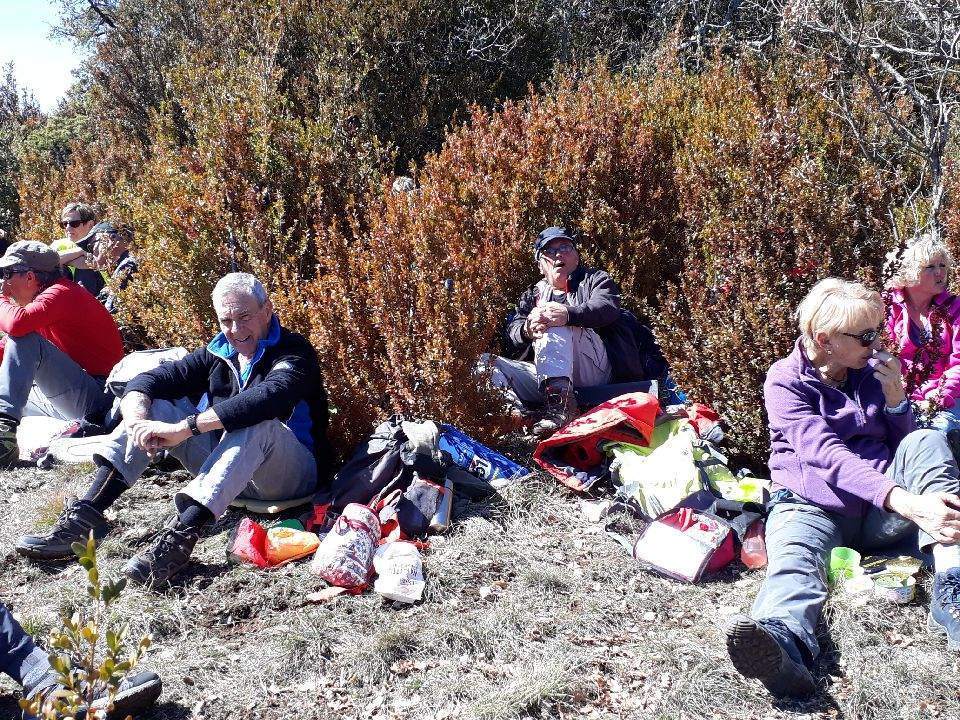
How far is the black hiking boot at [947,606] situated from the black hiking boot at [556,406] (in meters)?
2.19

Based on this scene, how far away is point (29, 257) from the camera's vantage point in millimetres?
4902

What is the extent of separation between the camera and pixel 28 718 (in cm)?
276

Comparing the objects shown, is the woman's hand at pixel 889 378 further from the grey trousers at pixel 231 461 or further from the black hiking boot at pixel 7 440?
the black hiking boot at pixel 7 440

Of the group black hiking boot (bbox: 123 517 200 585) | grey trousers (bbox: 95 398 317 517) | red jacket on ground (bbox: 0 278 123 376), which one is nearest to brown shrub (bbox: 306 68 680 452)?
grey trousers (bbox: 95 398 317 517)

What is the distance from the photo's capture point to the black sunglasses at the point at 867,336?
3.10 meters

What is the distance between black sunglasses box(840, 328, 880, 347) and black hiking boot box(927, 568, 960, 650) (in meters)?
0.83

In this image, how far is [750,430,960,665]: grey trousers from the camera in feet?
9.37

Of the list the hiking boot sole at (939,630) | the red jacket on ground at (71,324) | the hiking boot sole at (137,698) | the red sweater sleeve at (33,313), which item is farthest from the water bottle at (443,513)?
the red sweater sleeve at (33,313)

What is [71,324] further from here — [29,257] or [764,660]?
[764,660]

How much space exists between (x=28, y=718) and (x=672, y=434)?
309 cm

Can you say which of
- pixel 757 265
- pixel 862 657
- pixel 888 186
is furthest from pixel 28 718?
pixel 888 186

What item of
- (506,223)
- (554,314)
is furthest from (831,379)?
(506,223)

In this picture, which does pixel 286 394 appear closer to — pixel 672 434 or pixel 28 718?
pixel 28 718

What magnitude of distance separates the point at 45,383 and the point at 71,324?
1.23 ft
